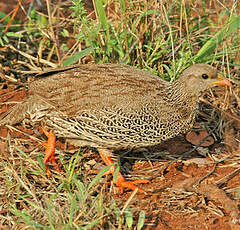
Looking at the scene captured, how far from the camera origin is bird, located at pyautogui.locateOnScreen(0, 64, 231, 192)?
404cm

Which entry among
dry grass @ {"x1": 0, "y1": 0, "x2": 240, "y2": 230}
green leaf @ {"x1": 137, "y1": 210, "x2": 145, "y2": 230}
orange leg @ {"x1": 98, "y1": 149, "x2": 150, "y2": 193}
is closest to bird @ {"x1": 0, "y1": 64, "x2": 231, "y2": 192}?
orange leg @ {"x1": 98, "y1": 149, "x2": 150, "y2": 193}

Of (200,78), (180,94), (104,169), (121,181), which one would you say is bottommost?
(121,181)

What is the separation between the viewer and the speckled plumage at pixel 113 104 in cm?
403

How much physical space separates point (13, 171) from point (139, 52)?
Answer: 2.24 metres

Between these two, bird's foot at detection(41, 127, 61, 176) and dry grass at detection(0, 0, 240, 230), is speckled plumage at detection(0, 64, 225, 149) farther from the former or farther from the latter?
dry grass at detection(0, 0, 240, 230)

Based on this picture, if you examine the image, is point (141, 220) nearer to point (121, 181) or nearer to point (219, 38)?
point (121, 181)

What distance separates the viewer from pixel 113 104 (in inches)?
159

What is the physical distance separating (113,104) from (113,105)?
0.04 ft

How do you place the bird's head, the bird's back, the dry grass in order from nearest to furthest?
the dry grass < the bird's back < the bird's head

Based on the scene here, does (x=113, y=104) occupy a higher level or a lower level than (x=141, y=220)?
higher

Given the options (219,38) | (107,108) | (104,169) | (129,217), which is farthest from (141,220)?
(219,38)

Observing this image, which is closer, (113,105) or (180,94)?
(113,105)

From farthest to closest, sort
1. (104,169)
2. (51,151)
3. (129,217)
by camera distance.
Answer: (51,151)
(104,169)
(129,217)

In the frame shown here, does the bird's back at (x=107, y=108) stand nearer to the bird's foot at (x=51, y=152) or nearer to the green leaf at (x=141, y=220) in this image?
the bird's foot at (x=51, y=152)
